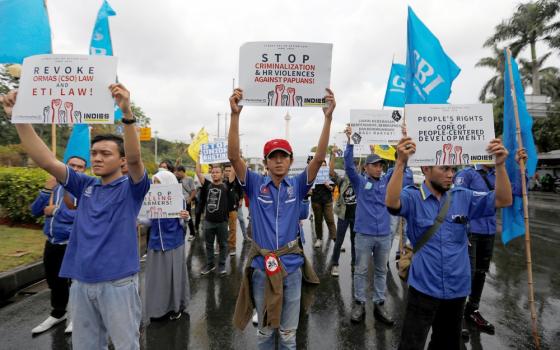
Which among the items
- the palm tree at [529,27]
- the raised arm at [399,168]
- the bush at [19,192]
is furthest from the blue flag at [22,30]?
the palm tree at [529,27]

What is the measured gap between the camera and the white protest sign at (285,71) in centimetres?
270

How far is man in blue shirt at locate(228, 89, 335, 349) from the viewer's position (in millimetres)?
2465

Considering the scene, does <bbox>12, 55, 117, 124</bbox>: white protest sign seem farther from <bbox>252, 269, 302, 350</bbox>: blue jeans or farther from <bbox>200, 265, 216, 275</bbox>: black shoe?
<bbox>200, 265, 216, 275</bbox>: black shoe

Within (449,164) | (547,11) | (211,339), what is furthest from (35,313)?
(547,11)

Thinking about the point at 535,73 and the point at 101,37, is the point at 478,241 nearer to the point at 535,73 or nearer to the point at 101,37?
the point at 101,37

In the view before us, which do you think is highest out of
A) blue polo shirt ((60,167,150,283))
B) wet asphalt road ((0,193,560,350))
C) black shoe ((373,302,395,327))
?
blue polo shirt ((60,167,150,283))

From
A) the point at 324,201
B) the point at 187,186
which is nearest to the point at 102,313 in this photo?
the point at 324,201

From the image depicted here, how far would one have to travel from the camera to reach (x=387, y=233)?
13.1ft

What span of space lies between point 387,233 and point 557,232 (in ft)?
27.9

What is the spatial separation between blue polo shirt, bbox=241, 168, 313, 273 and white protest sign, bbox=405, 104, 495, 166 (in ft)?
3.36

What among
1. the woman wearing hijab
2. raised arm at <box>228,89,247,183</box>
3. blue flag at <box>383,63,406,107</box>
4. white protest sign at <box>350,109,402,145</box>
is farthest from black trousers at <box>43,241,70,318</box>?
blue flag at <box>383,63,406,107</box>

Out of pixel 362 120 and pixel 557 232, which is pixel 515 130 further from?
pixel 557 232

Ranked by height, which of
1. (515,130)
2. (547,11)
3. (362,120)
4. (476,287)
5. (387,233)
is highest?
(547,11)

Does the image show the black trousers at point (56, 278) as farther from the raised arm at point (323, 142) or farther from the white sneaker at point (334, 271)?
the white sneaker at point (334, 271)
